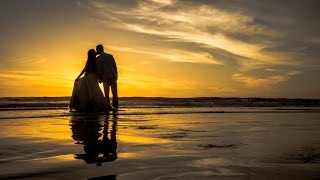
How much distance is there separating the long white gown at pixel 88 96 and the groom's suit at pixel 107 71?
6.28ft

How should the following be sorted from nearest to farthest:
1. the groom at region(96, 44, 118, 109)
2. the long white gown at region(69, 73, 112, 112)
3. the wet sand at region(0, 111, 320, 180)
Answer: 1. the wet sand at region(0, 111, 320, 180)
2. the long white gown at region(69, 73, 112, 112)
3. the groom at region(96, 44, 118, 109)

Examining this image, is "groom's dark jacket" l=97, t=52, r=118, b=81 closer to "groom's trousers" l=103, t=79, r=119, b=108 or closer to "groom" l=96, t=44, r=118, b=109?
"groom" l=96, t=44, r=118, b=109

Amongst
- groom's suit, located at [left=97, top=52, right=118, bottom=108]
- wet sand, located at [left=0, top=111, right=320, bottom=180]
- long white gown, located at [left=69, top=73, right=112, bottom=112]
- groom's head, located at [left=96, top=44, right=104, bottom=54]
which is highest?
groom's head, located at [left=96, top=44, right=104, bottom=54]

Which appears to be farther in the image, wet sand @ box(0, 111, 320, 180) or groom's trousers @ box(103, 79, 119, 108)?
groom's trousers @ box(103, 79, 119, 108)

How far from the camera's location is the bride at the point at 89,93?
1324 cm

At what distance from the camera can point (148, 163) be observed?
3127mm

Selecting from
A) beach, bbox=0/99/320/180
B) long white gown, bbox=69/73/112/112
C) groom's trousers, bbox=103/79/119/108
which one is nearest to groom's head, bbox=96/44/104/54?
groom's trousers, bbox=103/79/119/108

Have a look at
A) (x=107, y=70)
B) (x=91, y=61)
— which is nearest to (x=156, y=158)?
(x=91, y=61)

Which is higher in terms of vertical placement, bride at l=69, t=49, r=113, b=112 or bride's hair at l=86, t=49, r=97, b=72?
bride's hair at l=86, t=49, r=97, b=72

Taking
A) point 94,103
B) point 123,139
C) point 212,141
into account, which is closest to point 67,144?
point 123,139

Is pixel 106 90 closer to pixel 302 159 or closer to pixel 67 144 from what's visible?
pixel 67 144

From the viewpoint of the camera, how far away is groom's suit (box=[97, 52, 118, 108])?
15.7 m

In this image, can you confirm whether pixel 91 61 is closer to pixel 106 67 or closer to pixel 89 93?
pixel 89 93

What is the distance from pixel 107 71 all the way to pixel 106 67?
0.17m
